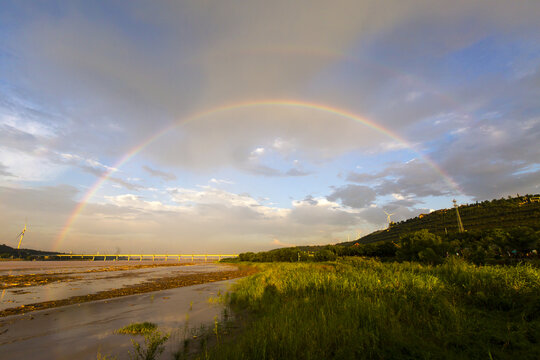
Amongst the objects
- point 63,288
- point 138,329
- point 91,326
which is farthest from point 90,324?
point 63,288

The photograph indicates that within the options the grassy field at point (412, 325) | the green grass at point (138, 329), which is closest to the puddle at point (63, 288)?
the green grass at point (138, 329)

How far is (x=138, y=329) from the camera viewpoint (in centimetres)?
973

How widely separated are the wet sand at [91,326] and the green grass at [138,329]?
372 millimetres

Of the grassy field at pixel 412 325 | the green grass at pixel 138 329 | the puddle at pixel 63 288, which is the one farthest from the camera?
the puddle at pixel 63 288

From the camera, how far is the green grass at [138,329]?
940 cm

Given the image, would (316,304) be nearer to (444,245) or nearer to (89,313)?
(89,313)

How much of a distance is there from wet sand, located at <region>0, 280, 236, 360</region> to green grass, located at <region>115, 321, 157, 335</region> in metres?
0.37

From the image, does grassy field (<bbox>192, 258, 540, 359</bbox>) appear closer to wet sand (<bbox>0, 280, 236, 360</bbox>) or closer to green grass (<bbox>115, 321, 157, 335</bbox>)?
wet sand (<bbox>0, 280, 236, 360</bbox>)

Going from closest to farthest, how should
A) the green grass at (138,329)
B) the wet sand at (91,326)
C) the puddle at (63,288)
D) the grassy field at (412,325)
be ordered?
the grassy field at (412,325) < the wet sand at (91,326) < the green grass at (138,329) < the puddle at (63,288)

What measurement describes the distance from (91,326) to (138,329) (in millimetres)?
2491

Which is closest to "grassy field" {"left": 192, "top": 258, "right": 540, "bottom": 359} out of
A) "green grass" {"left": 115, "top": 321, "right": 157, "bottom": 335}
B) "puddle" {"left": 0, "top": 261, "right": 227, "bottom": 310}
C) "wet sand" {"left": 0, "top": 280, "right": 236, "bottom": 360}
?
"wet sand" {"left": 0, "top": 280, "right": 236, "bottom": 360}

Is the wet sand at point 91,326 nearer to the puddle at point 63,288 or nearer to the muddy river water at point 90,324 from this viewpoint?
the muddy river water at point 90,324

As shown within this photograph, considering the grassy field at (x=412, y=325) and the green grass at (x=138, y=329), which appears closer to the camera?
the grassy field at (x=412, y=325)

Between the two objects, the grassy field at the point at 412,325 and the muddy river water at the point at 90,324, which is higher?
the grassy field at the point at 412,325
